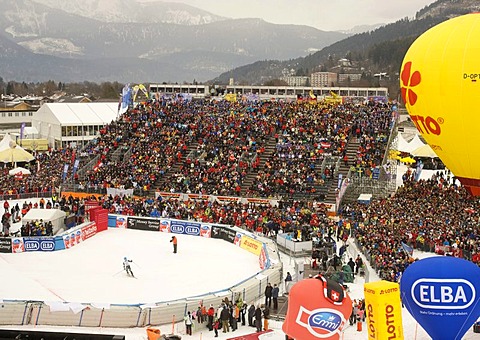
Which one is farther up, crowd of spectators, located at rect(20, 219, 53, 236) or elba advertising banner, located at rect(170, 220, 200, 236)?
crowd of spectators, located at rect(20, 219, 53, 236)

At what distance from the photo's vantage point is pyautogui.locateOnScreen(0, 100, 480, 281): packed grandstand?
27.6m

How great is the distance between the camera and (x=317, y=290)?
35.5 feet

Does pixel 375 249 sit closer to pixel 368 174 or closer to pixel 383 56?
pixel 368 174

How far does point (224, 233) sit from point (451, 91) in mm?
14537

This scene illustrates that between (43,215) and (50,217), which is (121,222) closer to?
(50,217)

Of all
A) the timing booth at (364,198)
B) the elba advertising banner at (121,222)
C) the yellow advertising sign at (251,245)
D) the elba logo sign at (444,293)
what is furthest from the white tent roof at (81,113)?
the elba logo sign at (444,293)

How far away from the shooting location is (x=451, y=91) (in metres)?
19.2

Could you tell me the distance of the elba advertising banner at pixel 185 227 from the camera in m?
31.7

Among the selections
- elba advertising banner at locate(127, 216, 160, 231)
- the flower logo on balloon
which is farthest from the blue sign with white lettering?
elba advertising banner at locate(127, 216, 160, 231)

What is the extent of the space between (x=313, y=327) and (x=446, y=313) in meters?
3.75

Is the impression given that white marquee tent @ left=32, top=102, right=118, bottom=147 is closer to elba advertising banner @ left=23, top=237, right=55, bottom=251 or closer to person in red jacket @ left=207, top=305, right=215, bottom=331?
elba advertising banner @ left=23, top=237, right=55, bottom=251

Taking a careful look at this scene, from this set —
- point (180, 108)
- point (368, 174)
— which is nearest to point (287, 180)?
point (368, 174)

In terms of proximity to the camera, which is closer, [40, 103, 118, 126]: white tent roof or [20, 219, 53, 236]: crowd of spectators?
[20, 219, 53, 236]: crowd of spectators

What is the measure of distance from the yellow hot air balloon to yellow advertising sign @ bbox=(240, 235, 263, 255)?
31.1ft
